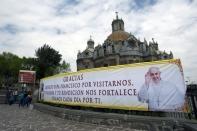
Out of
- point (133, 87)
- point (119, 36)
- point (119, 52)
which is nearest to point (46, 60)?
point (119, 52)

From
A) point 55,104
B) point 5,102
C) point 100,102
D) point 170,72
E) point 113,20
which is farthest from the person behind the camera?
point 113,20

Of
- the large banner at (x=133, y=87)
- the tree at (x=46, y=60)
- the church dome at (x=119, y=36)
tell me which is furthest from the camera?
the church dome at (x=119, y=36)

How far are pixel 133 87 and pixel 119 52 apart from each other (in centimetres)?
4435

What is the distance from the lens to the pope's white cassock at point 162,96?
26.4 ft

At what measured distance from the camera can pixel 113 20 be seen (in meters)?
64.3

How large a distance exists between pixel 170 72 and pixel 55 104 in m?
10.2

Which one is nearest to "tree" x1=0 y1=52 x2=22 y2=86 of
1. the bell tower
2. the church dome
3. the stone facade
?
the stone facade

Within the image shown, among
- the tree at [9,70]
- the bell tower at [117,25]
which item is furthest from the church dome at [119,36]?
the tree at [9,70]

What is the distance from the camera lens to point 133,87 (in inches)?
368

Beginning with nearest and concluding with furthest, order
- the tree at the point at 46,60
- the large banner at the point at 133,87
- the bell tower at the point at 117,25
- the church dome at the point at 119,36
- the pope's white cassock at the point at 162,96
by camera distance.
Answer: the pope's white cassock at the point at 162,96 < the large banner at the point at 133,87 < the tree at the point at 46,60 < the church dome at the point at 119,36 < the bell tower at the point at 117,25

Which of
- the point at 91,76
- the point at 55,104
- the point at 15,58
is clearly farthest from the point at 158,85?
Result: the point at 15,58

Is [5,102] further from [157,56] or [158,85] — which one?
[157,56]

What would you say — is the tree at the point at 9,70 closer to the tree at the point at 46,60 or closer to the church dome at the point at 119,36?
the tree at the point at 46,60

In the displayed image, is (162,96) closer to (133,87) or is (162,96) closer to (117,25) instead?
(133,87)
